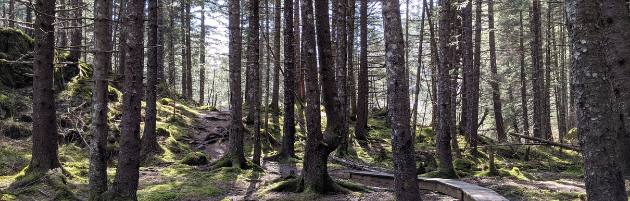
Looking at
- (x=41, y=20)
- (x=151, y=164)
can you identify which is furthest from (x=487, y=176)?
(x=41, y=20)

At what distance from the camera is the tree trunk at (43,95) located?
7.63 metres

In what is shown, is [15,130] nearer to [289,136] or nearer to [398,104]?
[289,136]

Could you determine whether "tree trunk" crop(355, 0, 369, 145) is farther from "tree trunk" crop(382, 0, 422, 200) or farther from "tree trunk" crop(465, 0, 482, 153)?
"tree trunk" crop(382, 0, 422, 200)

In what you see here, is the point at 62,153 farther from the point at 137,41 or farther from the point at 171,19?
the point at 171,19

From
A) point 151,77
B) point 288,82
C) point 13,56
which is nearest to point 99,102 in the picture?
point 151,77

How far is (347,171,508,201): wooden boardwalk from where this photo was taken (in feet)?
21.6

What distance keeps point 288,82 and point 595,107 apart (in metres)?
8.89

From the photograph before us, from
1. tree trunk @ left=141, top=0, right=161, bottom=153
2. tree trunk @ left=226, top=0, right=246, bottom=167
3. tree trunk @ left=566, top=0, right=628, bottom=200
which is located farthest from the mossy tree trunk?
tree trunk @ left=566, top=0, right=628, bottom=200

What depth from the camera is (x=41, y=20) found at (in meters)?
7.34

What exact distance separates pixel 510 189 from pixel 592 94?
16.3 ft

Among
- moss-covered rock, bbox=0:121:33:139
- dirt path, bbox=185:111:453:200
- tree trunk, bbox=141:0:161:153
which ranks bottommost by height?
dirt path, bbox=185:111:453:200

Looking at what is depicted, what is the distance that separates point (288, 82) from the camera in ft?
38.9

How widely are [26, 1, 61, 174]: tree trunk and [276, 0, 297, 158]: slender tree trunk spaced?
5.68 m

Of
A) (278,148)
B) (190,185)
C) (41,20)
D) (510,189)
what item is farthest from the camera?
(278,148)
